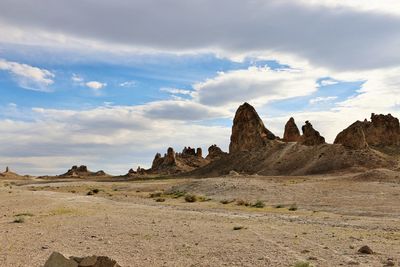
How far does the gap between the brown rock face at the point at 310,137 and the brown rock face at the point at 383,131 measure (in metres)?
15.3

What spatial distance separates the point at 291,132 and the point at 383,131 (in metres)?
22.6

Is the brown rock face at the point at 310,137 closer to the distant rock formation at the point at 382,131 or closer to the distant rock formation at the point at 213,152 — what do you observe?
the distant rock formation at the point at 382,131

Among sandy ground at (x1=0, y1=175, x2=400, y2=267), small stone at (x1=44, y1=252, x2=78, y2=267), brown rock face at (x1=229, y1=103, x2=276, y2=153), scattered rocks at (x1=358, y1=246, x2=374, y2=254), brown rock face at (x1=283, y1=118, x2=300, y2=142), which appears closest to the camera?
small stone at (x1=44, y1=252, x2=78, y2=267)

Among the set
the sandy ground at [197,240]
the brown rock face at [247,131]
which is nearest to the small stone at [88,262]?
the sandy ground at [197,240]

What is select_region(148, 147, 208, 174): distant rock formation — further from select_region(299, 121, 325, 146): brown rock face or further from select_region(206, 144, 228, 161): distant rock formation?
select_region(299, 121, 325, 146): brown rock face

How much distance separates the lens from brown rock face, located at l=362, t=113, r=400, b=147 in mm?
123000

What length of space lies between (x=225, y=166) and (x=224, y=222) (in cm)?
10270

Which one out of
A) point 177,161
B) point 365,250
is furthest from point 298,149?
point 365,250

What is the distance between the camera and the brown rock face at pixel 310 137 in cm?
11544

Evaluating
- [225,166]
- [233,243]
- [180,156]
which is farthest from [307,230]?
[180,156]

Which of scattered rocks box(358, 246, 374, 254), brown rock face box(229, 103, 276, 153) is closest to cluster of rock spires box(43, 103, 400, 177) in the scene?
brown rock face box(229, 103, 276, 153)

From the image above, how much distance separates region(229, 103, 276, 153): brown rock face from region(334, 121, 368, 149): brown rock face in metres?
32.5

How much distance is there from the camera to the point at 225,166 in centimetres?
12731

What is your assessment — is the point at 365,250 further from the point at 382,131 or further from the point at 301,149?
the point at 382,131
